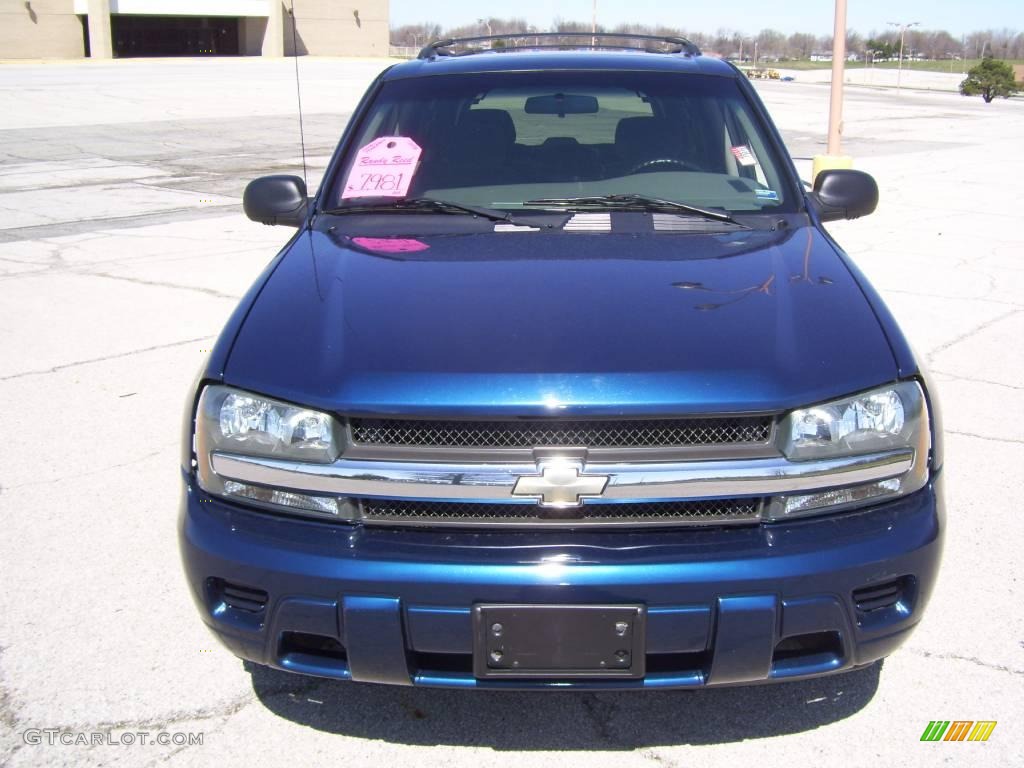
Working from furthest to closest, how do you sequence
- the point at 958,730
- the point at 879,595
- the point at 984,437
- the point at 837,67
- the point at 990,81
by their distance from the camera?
the point at 990,81 < the point at 837,67 < the point at 984,437 < the point at 958,730 < the point at 879,595

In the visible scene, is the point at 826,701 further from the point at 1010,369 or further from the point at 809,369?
the point at 1010,369

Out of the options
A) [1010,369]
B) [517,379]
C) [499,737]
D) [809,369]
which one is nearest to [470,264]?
[517,379]

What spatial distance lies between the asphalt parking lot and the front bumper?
0.42 metres

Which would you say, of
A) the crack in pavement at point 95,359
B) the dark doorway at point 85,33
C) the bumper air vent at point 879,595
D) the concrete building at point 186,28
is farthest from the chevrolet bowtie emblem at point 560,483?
the dark doorway at point 85,33

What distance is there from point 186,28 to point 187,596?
69527 mm

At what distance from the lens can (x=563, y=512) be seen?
2369 mm

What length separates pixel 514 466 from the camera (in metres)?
2.34

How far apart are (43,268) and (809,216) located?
22.6 ft

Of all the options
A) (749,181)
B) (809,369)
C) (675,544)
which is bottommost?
(675,544)

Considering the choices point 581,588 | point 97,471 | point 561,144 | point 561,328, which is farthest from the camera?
point 97,471

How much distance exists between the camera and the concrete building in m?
56.5

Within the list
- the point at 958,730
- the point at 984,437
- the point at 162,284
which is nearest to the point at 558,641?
the point at 958,730

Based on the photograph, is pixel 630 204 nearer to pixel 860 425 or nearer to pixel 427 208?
pixel 427 208

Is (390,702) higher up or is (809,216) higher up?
(809,216)
